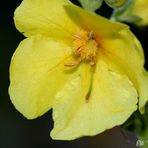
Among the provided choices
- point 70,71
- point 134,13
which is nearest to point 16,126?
point 70,71

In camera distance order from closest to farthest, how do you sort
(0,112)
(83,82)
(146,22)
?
(146,22), (83,82), (0,112)

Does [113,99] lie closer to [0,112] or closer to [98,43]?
[98,43]

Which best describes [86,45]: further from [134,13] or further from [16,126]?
[16,126]

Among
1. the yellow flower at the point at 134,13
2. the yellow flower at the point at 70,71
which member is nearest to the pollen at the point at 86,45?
the yellow flower at the point at 70,71

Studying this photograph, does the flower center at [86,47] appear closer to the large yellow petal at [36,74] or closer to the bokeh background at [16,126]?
the large yellow petal at [36,74]

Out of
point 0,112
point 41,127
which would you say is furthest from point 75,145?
point 0,112
